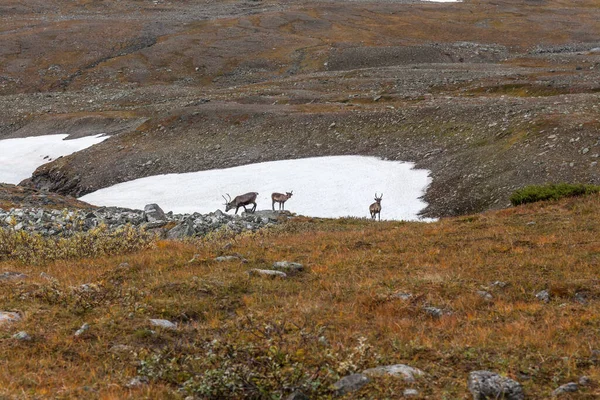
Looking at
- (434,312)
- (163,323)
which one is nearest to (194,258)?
(163,323)

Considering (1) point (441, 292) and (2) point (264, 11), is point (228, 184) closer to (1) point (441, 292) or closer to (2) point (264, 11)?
(1) point (441, 292)

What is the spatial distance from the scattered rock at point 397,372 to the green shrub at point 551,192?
1710cm

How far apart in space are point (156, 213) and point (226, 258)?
11.6m

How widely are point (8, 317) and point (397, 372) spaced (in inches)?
258

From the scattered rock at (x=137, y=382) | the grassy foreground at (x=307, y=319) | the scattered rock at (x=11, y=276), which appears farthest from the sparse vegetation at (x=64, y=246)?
the scattered rock at (x=137, y=382)

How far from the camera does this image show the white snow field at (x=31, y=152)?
171 feet

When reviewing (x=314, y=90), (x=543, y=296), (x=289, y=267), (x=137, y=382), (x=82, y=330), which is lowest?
(x=543, y=296)

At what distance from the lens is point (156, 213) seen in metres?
25.6

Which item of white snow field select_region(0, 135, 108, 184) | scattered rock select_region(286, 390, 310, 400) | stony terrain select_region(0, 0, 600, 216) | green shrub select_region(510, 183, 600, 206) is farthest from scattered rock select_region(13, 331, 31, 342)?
white snow field select_region(0, 135, 108, 184)

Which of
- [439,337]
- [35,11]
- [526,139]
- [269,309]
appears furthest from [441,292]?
[35,11]

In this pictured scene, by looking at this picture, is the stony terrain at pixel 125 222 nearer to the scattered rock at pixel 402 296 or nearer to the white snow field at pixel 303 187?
the white snow field at pixel 303 187

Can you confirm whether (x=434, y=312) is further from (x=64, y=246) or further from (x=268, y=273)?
(x=64, y=246)

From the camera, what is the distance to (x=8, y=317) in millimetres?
9930

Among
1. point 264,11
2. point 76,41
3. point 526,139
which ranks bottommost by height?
point 526,139
